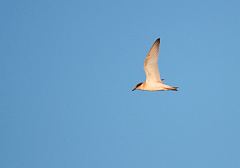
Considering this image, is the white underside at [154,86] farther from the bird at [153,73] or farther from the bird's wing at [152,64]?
the bird's wing at [152,64]

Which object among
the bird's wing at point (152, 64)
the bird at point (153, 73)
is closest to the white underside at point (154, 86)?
the bird at point (153, 73)

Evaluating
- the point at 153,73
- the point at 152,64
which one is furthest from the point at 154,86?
the point at 152,64

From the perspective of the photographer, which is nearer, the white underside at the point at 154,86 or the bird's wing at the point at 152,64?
the bird's wing at the point at 152,64

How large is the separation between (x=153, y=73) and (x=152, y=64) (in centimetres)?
61

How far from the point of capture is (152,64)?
81.1ft

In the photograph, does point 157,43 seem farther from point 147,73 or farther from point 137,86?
point 137,86

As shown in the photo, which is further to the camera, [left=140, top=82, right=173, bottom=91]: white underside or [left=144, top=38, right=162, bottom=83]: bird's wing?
[left=140, top=82, right=173, bottom=91]: white underside

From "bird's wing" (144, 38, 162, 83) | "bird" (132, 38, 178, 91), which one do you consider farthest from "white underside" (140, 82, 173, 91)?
"bird's wing" (144, 38, 162, 83)

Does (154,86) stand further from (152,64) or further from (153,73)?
(152,64)

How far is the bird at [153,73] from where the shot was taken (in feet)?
78.8

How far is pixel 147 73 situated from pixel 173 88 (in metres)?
2.09

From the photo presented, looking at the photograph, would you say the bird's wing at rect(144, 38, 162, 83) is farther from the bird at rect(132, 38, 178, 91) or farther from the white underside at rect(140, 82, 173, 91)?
the white underside at rect(140, 82, 173, 91)

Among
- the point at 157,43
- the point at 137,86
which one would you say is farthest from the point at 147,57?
the point at 137,86

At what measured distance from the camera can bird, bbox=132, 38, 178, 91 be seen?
78.8ft
